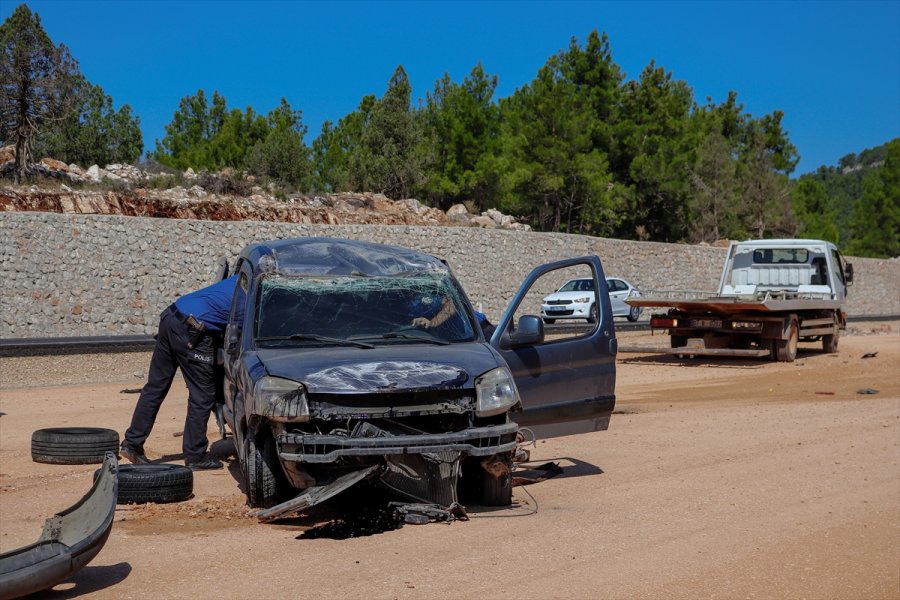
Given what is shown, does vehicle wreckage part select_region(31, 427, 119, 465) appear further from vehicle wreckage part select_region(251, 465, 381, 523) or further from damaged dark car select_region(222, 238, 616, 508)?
vehicle wreckage part select_region(251, 465, 381, 523)

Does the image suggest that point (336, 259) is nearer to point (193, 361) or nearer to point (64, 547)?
point (193, 361)

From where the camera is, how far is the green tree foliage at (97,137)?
50250 mm

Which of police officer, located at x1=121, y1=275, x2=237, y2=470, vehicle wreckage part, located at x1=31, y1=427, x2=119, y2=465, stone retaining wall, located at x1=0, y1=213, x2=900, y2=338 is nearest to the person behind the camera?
police officer, located at x1=121, y1=275, x2=237, y2=470

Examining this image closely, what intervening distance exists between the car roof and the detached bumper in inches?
72.2

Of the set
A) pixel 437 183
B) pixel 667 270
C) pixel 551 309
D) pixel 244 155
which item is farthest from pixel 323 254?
pixel 244 155

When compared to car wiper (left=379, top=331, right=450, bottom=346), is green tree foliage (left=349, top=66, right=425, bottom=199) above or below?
above

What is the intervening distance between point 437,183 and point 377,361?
46078mm

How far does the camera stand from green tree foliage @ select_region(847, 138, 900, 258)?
79375 mm

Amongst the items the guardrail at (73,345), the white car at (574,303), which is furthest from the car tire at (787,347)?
the white car at (574,303)

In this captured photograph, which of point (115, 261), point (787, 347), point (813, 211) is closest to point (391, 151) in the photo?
point (115, 261)

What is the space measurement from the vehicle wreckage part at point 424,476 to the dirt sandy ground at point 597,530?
0.73 ft

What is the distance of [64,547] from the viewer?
5402 millimetres

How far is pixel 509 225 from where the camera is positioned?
4934 centimetres

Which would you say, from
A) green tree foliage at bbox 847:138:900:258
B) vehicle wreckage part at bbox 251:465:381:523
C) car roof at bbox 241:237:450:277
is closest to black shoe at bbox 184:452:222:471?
car roof at bbox 241:237:450:277
